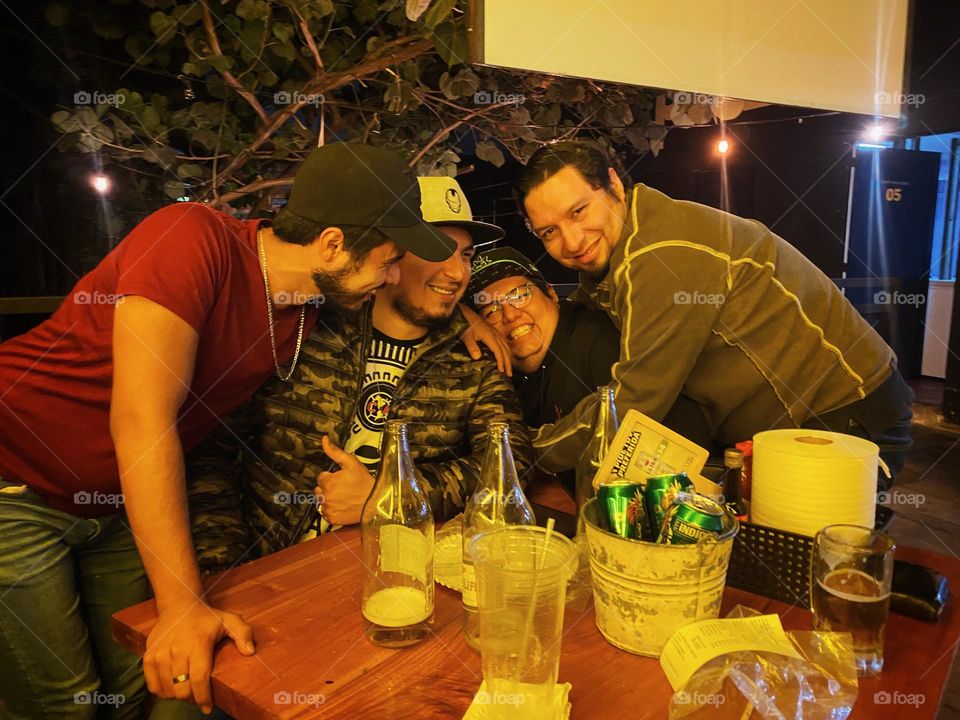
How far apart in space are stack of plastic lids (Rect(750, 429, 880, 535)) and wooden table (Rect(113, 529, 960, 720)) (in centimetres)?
15

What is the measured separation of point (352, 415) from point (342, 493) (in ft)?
1.06

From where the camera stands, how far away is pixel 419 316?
187 centimetres

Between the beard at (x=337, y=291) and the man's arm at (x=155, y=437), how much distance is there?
1.39 feet

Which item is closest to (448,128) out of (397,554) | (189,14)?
(189,14)

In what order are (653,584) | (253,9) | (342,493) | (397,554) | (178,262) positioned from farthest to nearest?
(253,9) → (342,493) → (178,262) → (397,554) → (653,584)

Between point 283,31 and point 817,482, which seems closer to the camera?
point 817,482

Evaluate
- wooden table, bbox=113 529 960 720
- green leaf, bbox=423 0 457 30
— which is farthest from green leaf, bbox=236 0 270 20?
wooden table, bbox=113 529 960 720

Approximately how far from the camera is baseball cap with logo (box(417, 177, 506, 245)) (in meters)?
1.95

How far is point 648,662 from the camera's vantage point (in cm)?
93

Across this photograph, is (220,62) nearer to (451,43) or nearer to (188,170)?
(188,170)

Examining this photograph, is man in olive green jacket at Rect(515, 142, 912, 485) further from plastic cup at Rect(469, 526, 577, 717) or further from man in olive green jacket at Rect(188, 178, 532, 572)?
plastic cup at Rect(469, 526, 577, 717)

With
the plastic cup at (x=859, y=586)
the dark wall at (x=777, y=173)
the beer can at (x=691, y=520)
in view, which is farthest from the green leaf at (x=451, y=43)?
the dark wall at (x=777, y=173)

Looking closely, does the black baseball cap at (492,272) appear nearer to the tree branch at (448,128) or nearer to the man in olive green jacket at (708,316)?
the man in olive green jacket at (708,316)

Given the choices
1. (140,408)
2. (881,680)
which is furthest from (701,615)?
(140,408)
